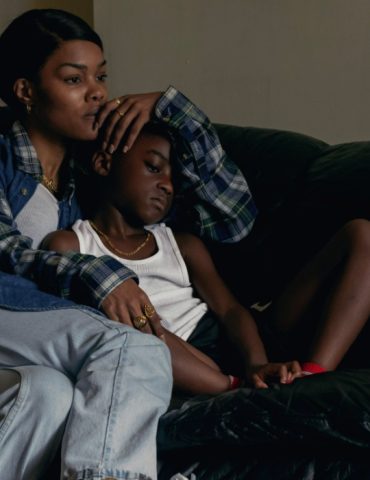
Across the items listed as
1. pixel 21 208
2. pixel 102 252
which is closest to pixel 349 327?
pixel 102 252

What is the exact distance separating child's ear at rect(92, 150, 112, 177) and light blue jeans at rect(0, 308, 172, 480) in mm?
495

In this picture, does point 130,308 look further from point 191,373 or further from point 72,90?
point 72,90

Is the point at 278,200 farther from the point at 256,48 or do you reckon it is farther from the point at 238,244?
the point at 256,48

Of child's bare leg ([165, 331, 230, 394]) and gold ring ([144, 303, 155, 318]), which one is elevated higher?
Result: gold ring ([144, 303, 155, 318])

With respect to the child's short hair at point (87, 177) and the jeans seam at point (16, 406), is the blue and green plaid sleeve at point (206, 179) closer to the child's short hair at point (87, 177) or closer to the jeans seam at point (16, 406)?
the child's short hair at point (87, 177)

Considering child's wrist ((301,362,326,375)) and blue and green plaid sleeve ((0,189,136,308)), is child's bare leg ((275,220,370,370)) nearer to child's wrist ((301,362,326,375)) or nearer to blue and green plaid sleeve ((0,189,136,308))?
child's wrist ((301,362,326,375))

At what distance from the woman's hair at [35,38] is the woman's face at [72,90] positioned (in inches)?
0.7

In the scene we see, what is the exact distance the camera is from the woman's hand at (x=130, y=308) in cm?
164

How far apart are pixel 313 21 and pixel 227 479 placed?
71.4 inches

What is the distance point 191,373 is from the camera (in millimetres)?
1732

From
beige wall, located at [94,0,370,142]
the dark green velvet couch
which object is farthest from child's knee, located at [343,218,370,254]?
beige wall, located at [94,0,370,142]

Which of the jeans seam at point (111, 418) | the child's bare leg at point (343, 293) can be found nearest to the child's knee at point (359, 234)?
the child's bare leg at point (343, 293)

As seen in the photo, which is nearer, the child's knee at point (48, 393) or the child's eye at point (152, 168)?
the child's knee at point (48, 393)

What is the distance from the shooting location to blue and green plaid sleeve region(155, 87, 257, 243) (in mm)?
1958
